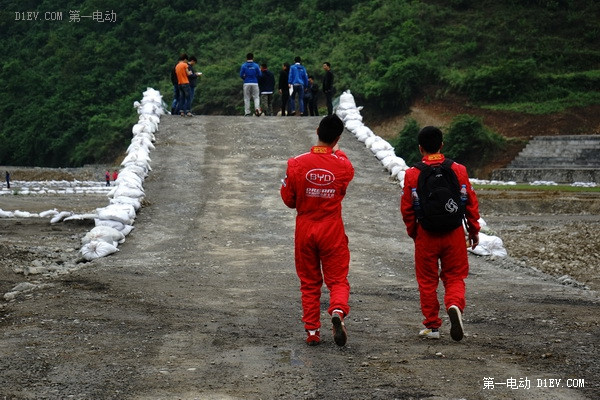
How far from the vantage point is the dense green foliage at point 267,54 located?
129 ft

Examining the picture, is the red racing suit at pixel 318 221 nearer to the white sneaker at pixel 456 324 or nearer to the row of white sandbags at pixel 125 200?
the white sneaker at pixel 456 324

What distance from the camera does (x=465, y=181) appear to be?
6664mm

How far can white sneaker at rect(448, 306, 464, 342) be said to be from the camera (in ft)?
20.7

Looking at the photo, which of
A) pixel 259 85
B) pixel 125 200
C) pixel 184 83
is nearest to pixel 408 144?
pixel 259 85

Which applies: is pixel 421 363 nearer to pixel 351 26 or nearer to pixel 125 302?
pixel 125 302

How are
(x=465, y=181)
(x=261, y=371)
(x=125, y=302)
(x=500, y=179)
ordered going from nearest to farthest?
1. (x=261, y=371)
2. (x=465, y=181)
3. (x=125, y=302)
4. (x=500, y=179)

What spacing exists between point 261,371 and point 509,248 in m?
10.3

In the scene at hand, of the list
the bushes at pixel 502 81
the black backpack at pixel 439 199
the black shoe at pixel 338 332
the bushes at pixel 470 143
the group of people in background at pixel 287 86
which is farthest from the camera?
the bushes at pixel 502 81

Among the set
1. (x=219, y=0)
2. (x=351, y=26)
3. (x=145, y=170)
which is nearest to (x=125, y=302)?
(x=145, y=170)

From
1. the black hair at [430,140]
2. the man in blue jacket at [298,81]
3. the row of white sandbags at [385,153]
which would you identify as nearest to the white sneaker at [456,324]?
the black hair at [430,140]

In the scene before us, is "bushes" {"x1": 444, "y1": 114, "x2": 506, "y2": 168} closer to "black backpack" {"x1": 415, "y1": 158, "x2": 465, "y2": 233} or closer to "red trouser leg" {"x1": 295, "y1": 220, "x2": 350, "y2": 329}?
"black backpack" {"x1": 415, "y1": 158, "x2": 465, "y2": 233}

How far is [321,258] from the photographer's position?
6621 mm

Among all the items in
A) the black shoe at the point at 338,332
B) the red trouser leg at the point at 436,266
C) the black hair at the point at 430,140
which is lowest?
the black shoe at the point at 338,332

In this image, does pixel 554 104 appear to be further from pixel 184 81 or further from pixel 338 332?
pixel 338 332
